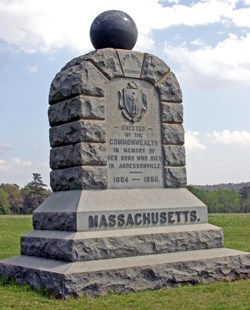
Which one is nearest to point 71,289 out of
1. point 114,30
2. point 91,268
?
point 91,268

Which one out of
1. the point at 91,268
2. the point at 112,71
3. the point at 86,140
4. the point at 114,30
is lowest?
the point at 91,268

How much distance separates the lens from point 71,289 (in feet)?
23.0

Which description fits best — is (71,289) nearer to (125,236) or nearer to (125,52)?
(125,236)

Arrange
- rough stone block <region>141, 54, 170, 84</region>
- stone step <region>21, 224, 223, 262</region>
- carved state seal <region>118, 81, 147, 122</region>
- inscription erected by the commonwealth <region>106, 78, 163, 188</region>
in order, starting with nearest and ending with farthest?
stone step <region>21, 224, 223, 262</region>
inscription erected by the commonwealth <region>106, 78, 163, 188</region>
carved state seal <region>118, 81, 147, 122</region>
rough stone block <region>141, 54, 170, 84</region>

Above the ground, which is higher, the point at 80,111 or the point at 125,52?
the point at 125,52

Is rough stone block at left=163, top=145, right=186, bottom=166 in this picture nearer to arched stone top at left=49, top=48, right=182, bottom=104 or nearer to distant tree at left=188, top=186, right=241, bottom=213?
arched stone top at left=49, top=48, right=182, bottom=104

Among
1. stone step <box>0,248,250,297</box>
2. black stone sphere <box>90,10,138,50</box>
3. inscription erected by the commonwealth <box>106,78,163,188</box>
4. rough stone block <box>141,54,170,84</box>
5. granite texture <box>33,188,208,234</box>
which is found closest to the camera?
stone step <box>0,248,250,297</box>

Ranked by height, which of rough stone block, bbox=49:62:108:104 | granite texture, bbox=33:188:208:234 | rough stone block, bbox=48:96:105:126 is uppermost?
rough stone block, bbox=49:62:108:104

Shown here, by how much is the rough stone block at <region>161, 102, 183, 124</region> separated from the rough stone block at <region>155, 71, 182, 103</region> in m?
0.09

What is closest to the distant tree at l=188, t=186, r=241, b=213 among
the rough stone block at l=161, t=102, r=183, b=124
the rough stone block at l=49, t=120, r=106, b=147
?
the rough stone block at l=161, t=102, r=183, b=124

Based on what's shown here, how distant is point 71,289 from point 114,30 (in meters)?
4.57

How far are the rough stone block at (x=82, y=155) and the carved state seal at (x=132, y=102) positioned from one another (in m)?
0.83

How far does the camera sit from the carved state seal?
912cm

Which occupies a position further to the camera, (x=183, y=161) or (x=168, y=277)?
(x=183, y=161)
